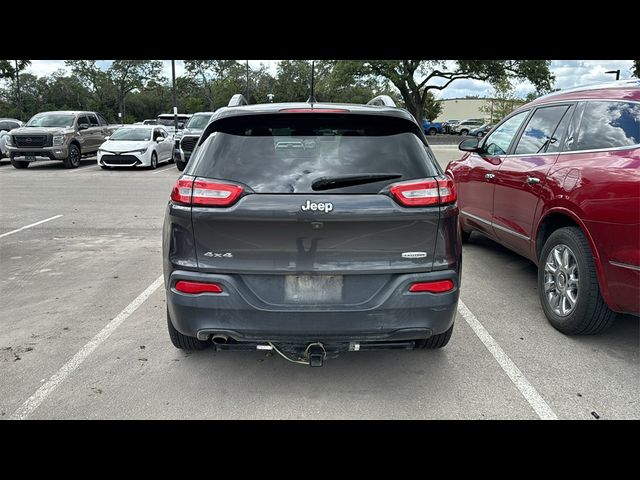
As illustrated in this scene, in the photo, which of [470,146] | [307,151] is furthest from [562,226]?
[307,151]

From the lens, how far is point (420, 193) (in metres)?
2.89

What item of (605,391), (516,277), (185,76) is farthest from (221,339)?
(185,76)

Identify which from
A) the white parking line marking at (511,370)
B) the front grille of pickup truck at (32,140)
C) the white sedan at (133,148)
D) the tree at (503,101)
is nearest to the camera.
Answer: the white parking line marking at (511,370)

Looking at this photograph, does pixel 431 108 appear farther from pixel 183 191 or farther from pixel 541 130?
pixel 183 191

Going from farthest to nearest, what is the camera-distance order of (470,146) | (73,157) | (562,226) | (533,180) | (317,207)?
(73,157), (470,146), (533,180), (562,226), (317,207)

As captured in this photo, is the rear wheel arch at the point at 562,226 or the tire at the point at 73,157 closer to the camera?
the rear wheel arch at the point at 562,226

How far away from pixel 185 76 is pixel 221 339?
240ft

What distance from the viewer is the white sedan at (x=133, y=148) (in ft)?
55.8

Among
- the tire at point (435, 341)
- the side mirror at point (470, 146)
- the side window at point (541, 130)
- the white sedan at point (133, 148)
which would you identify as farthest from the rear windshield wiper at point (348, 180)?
A: the white sedan at point (133, 148)

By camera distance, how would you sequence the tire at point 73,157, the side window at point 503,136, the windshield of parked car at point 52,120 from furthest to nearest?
the windshield of parked car at point 52,120 < the tire at point 73,157 < the side window at point 503,136

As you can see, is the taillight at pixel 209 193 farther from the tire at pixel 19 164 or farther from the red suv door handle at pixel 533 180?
the tire at pixel 19 164

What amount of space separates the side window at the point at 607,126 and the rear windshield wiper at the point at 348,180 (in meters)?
1.94

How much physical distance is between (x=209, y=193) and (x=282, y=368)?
1427mm

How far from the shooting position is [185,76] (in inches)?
2766
